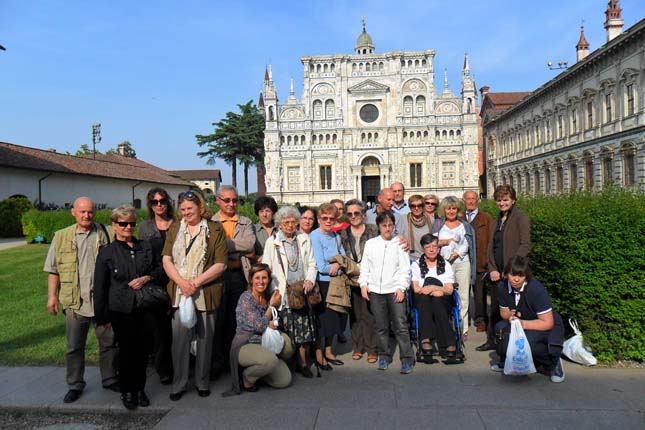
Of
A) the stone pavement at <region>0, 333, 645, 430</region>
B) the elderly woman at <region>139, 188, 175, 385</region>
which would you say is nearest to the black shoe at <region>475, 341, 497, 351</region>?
the stone pavement at <region>0, 333, 645, 430</region>

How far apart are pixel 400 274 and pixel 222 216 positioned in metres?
2.16

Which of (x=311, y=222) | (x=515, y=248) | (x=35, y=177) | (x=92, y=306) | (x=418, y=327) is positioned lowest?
(x=418, y=327)

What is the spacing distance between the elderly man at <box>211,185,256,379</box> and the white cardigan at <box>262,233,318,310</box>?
0.21 meters

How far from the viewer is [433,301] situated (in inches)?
218

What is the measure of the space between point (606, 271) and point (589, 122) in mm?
28188

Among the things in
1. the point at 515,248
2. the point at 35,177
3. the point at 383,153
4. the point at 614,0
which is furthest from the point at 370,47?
the point at 515,248

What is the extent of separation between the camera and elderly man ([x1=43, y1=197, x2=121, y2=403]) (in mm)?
4836

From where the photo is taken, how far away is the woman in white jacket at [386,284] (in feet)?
17.7

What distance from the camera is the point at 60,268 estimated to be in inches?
193

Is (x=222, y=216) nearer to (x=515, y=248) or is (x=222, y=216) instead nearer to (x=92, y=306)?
(x=92, y=306)

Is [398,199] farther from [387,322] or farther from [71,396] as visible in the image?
[71,396]

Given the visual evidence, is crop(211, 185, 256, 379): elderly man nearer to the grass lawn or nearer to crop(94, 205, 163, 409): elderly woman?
crop(94, 205, 163, 409): elderly woman

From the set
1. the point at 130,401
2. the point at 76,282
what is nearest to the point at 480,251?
the point at 130,401

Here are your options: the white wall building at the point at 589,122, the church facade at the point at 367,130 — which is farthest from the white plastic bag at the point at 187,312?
the church facade at the point at 367,130
